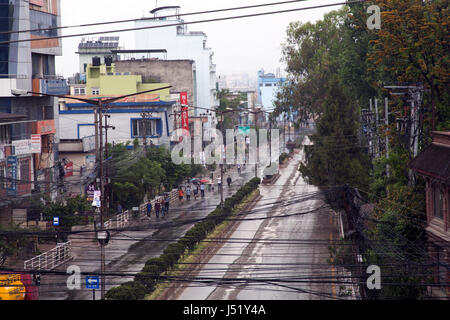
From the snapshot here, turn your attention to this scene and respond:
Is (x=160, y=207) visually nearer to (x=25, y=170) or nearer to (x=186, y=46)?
(x=25, y=170)

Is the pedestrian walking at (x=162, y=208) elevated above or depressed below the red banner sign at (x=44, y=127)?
below

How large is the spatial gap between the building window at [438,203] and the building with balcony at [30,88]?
62.1 ft

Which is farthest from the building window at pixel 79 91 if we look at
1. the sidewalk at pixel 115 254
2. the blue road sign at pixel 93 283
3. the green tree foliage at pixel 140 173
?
the blue road sign at pixel 93 283

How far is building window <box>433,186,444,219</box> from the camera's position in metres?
17.3

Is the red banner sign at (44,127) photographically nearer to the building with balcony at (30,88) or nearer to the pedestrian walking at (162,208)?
the building with balcony at (30,88)

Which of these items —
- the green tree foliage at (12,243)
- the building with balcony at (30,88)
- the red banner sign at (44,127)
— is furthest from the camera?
the red banner sign at (44,127)

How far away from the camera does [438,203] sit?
17.6 m

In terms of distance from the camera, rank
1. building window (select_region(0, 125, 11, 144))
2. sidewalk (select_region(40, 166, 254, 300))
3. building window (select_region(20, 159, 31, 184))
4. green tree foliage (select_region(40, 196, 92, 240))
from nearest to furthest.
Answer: sidewalk (select_region(40, 166, 254, 300)), green tree foliage (select_region(40, 196, 92, 240)), building window (select_region(0, 125, 11, 144)), building window (select_region(20, 159, 31, 184))

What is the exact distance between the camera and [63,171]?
121 ft

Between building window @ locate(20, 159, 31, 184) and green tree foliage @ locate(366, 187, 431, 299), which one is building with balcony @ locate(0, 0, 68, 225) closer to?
building window @ locate(20, 159, 31, 184)

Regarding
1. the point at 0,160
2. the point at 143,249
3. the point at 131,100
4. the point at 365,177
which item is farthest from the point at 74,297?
the point at 131,100

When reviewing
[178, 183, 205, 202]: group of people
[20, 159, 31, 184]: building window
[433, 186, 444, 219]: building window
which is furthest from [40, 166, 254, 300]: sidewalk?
[433, 186, 444, 219]: building window

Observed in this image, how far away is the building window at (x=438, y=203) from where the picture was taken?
17.3 m
